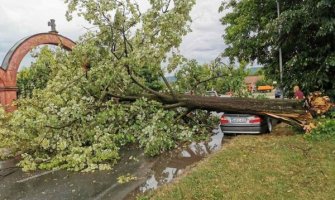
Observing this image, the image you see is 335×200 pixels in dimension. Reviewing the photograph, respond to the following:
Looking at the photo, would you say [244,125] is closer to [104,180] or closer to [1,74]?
[104,180]

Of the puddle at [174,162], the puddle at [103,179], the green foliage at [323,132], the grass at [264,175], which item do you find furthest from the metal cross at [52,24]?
the green foliage at [323,132]

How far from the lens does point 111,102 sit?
1148 cm

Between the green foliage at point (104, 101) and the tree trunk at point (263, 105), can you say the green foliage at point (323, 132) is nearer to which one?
the tree trunk at point (263, 105)

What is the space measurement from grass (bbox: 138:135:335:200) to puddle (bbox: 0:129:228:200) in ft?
2.98

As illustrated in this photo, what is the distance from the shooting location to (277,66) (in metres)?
16.1

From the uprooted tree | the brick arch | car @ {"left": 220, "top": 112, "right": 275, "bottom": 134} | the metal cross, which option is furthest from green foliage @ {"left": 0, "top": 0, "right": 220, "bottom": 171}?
the metal cross

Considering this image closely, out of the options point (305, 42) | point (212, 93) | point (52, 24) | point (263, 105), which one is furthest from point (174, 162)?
point (52, 24)

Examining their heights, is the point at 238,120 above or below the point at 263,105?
below

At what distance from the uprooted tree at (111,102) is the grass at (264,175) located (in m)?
2.43

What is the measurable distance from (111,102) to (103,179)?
12.6ft

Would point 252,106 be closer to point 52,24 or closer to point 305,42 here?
point 305,42

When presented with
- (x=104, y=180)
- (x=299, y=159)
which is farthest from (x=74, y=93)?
(x=299, y=159)

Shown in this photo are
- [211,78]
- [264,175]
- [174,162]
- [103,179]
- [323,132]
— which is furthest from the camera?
[211,78]

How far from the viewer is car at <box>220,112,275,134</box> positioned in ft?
36.8
